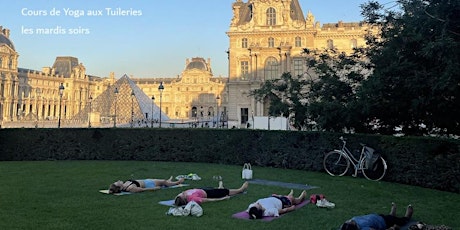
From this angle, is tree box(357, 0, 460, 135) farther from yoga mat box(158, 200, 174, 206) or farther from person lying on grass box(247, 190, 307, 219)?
yoga mat box(158, 200, 174, 206)

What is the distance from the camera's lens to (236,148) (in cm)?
1623

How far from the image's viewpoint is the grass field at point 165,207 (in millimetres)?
6051

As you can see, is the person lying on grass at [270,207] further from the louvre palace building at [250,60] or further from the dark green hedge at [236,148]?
the louvre palace building at [250,60]

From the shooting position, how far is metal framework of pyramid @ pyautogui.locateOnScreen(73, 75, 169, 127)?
39.0 metres

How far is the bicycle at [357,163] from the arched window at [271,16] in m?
38.5

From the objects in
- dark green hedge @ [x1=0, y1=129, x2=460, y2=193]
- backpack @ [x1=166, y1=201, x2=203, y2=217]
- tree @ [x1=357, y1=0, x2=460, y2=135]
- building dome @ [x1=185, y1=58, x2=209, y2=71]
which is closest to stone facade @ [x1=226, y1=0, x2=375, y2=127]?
dark green hedge @ [x1=0, y1=129, x2=460, y2=193]

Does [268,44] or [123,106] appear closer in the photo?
[123,106]

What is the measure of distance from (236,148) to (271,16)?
119 feet

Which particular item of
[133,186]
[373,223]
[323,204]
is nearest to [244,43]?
[133,186]

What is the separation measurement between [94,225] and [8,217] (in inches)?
62.9

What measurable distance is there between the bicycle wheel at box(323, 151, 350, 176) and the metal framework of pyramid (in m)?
27.2

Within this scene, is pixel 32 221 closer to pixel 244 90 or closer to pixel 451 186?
pixel 451 186

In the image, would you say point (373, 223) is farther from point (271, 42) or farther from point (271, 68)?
point (271, 42)

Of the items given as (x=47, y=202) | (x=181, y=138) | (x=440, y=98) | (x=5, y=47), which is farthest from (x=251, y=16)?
(x=5, y=47)
